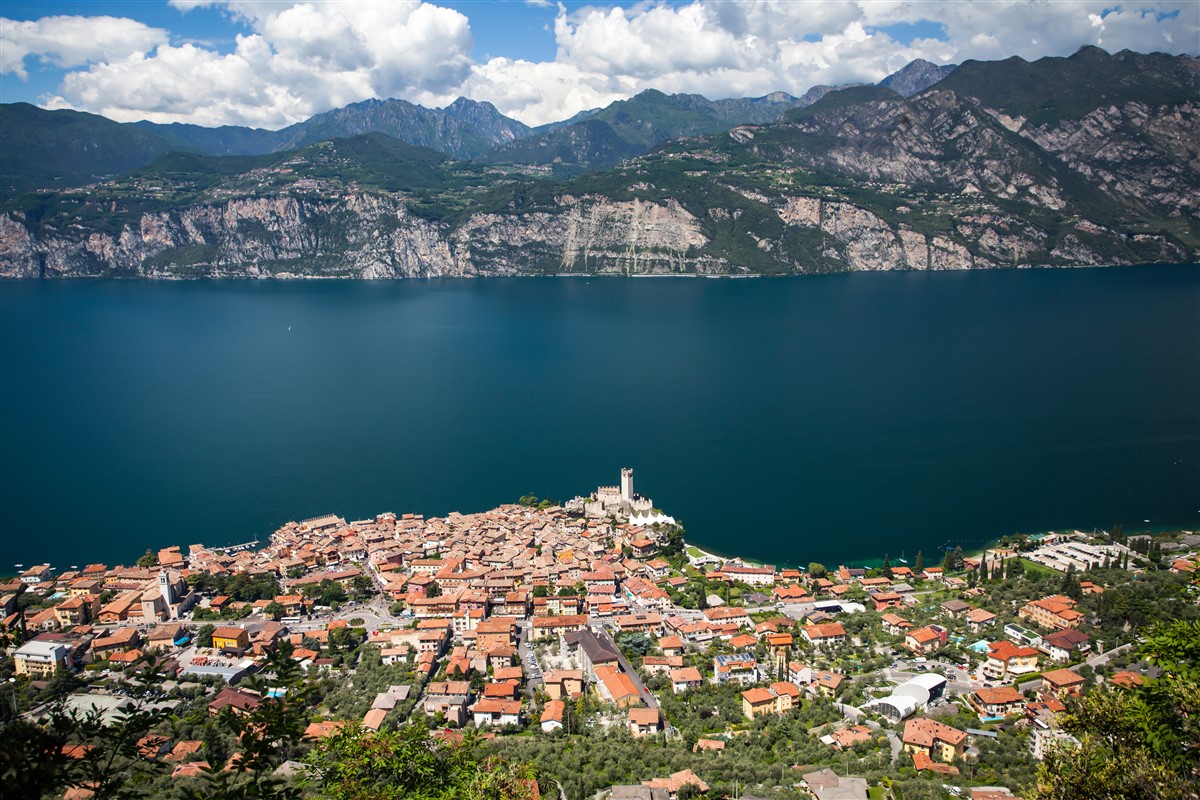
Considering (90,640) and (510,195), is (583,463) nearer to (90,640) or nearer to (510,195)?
(90,640)

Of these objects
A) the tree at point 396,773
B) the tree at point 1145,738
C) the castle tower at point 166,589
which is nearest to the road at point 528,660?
the tree at point 396,773

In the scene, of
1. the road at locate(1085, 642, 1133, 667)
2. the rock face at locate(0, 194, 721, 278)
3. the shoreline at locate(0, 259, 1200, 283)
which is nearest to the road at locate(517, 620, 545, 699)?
the road at locate(1085, 642, 1133, 667)

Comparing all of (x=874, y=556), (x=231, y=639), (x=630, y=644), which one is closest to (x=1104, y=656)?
(x=874, y=556)

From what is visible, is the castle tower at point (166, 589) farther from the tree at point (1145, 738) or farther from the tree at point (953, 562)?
the tree at point (953, 562)

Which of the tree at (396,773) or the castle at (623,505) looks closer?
the tree at (396,773)

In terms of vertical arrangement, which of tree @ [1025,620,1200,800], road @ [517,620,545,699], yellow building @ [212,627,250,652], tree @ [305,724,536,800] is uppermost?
tree @ [1025,620,1200,800]

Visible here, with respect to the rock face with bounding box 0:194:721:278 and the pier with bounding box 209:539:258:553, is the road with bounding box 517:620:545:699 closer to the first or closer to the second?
the pier with bounding box 209:539:258:553

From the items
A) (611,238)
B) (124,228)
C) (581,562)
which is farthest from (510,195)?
(581,562)
